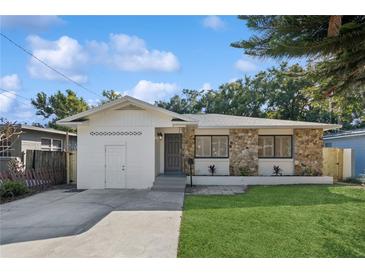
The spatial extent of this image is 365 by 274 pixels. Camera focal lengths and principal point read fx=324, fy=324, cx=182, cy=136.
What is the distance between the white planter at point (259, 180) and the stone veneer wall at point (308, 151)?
659 millimetres

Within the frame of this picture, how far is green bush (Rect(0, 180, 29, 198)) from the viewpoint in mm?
11727

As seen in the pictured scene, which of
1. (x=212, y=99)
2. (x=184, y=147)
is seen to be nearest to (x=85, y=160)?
(x=184, y=147)

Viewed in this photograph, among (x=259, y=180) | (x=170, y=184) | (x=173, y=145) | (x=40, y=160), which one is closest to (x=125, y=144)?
(x=170, y=184)

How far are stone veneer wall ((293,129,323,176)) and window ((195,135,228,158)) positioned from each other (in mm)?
3556

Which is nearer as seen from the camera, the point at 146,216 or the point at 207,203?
the point at 146,216

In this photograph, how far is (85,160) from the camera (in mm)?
14242

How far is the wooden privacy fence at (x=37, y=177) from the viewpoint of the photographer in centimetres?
1282

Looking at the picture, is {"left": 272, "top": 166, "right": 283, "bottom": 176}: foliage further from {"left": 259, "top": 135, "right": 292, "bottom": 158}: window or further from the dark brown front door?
the dark brown front door

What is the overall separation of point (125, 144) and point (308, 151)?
895 centimetres

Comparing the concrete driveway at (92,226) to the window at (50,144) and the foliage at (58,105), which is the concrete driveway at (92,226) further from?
the foliage at (58,105)

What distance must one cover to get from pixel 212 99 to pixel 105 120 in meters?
21.6

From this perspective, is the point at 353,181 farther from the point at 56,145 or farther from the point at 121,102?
the point at 56,145

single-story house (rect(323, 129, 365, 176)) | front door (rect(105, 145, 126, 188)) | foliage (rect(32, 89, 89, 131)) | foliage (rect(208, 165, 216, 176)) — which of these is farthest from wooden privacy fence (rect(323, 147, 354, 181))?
foliage (rect(32, 89, 89, 131))
